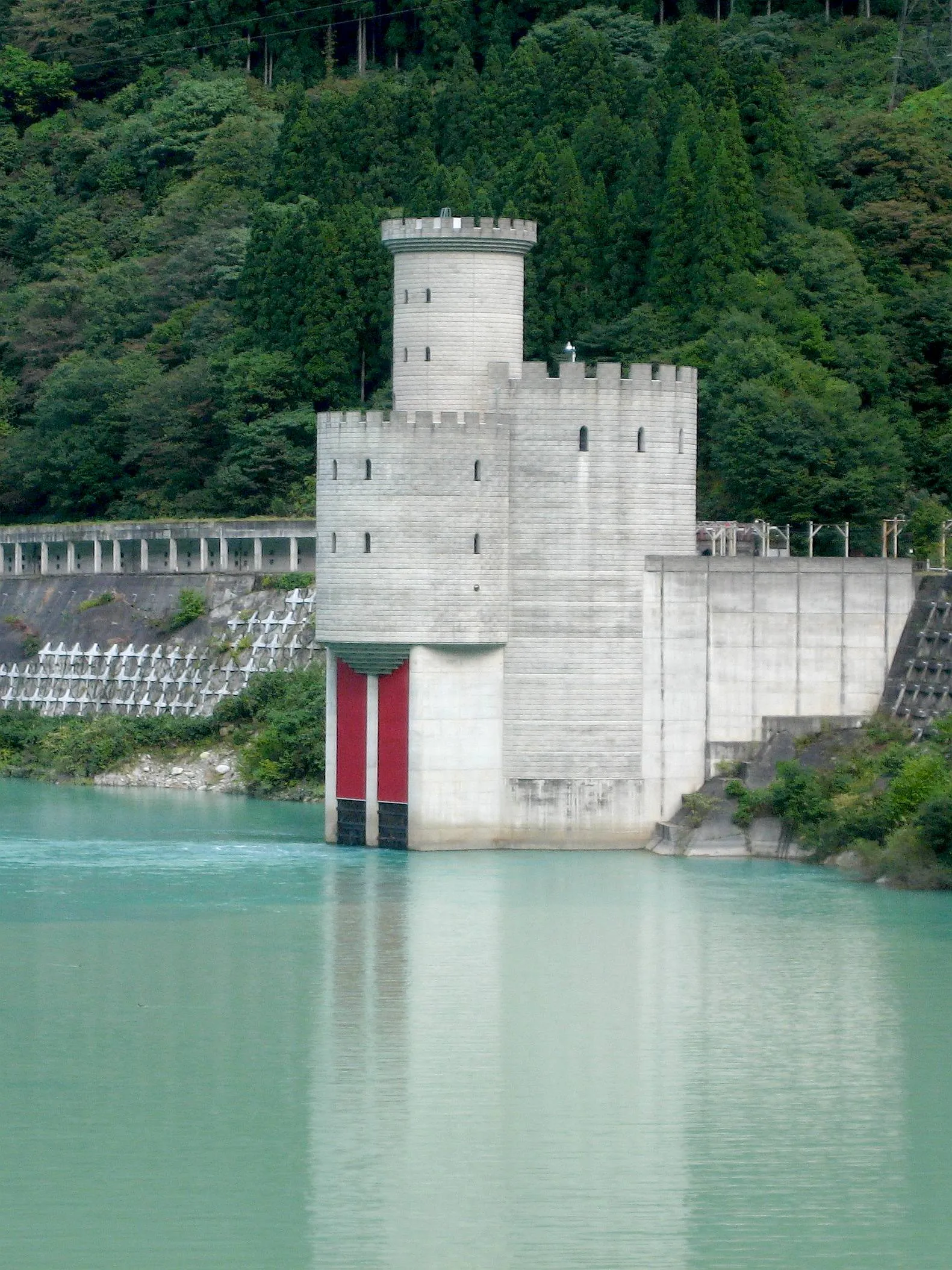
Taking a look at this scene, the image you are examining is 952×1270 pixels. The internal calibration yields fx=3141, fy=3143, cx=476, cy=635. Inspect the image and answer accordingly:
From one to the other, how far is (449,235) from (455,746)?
7993 millimetres

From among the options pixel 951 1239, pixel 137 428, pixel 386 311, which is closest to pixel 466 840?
pixel 951 1239

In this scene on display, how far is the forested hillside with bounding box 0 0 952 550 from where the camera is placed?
215 feet

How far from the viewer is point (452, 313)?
160 feet

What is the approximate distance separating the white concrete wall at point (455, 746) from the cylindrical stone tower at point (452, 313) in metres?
4.04

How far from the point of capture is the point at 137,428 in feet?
260

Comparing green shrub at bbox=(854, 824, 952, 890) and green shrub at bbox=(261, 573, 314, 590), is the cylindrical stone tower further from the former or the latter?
green shrub at bbox=(261, 573, 314, 590)

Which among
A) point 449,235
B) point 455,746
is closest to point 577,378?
point 449,235

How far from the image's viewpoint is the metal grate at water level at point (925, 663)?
48.0 m

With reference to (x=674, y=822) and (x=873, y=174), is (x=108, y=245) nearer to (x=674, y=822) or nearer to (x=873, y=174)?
(x=873, y=174)

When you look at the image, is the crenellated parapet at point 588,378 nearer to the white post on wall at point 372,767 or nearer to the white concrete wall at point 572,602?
the white concrete wall at point 572,602

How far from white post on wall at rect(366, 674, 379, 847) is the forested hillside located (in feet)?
46.6

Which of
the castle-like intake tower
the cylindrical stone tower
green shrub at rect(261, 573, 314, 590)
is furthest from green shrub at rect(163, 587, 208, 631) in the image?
the cylindrical stone tower

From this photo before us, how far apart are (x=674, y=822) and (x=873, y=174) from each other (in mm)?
29825

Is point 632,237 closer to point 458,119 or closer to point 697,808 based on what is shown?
point 458,119
